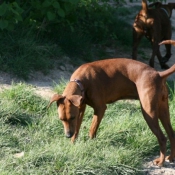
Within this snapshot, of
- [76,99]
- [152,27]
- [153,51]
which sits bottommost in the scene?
[153,51]

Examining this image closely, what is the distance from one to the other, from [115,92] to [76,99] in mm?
699

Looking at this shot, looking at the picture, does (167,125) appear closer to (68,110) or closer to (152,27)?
(68,110)

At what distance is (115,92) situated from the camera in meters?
6.86

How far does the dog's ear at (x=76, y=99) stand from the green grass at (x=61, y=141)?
0.46 m

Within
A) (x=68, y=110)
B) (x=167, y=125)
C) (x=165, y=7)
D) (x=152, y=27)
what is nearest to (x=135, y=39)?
(x=152, y=27)

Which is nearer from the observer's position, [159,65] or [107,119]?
[107,119]

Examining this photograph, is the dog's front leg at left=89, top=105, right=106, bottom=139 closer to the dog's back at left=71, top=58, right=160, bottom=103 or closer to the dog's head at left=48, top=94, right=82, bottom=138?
the dog's back at left=71, top=58, right=160, bottom=103

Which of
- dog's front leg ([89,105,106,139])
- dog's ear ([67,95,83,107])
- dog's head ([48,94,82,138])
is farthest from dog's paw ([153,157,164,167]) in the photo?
dog's ear ([67,95,83,107])

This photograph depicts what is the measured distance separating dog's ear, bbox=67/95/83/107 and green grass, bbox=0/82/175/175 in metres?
0.46

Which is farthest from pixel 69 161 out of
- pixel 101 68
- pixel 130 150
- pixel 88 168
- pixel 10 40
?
pixel 10 40

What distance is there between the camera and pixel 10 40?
31.2ft

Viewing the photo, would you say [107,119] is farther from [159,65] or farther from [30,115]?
[159,65]

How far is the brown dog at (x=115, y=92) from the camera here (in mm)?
6441

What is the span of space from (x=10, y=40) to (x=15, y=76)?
73cm
